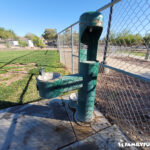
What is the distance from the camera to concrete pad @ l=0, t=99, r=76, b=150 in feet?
3.90

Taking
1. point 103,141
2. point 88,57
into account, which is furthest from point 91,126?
point 88,57

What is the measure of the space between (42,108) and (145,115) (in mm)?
2160

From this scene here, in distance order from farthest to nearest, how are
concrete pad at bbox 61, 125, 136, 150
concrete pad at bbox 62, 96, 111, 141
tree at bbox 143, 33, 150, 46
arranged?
concrete pad at bbox 62, 96, 111, 141 < concrete pad at bbox 61, 125, 136, 150 < tree at bbox 143, 33, 150, 46

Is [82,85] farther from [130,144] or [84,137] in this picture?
[130,144]

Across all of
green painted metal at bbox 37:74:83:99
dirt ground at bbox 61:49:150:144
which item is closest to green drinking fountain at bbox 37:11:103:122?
green painted metal at bbox 37:74:83:99

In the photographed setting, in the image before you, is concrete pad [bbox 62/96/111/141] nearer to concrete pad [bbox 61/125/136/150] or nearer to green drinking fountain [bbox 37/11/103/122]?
concrete pad [bbox 61/125/136/150]

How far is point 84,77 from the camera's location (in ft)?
3.94

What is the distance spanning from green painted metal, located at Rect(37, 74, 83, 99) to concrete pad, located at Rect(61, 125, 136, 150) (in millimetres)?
797

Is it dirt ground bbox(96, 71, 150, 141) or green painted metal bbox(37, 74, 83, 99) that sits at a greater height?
green painted metal bbox(37, 74, 83, 99)

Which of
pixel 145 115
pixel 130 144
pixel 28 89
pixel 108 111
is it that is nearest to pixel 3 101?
pixel 28 89

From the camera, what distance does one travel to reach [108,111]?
1.82 metres

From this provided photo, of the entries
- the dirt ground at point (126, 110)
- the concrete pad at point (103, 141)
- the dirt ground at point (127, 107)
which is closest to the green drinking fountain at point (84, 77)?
the concrete pad at point (103, 141)

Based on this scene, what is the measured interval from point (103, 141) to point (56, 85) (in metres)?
1.09

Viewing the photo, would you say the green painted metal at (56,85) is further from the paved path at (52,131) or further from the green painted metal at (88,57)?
the paved path at (52,131)
